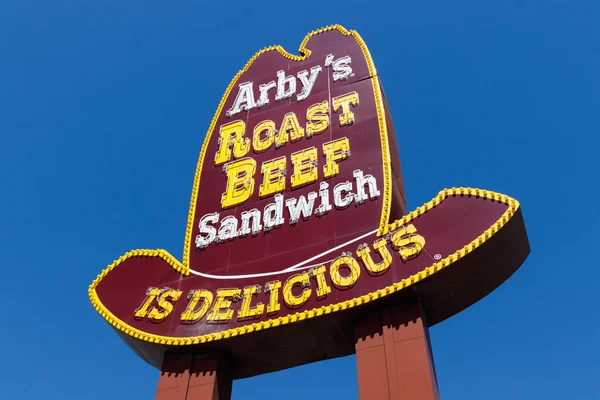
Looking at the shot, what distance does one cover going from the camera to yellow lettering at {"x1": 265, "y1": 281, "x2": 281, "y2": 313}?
13.8 m

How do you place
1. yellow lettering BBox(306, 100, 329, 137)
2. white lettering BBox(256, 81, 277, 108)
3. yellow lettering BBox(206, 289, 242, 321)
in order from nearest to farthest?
yellow lettering BBox(206, 289, 242, 321)
yellow lettering BBox(306, 100, 329, 137)
white lettering BBox(256, 81, 277, 108)

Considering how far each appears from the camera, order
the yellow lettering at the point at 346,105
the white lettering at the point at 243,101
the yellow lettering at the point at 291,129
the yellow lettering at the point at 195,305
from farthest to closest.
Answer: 1. the white lettering at the point at 243,101
2. the yellow lettering at the point at 291,129
3. the yellow lettering at the point at 346,105
4. the yellow lettering at the point at 195,305

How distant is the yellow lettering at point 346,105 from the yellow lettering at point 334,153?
0.67 meters

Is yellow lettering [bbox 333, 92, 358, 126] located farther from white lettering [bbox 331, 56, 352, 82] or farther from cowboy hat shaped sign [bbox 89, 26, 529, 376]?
white lettering [bbox 331, 56, 352, 82]

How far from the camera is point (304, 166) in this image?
17.0 m

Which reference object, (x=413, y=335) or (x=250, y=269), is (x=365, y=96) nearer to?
(x=250, y=269)

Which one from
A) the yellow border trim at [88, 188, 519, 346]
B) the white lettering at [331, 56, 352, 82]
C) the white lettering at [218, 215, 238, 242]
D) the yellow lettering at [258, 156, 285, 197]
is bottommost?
the yellow border trim at [88, 188, 519, 346]

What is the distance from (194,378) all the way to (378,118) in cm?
835

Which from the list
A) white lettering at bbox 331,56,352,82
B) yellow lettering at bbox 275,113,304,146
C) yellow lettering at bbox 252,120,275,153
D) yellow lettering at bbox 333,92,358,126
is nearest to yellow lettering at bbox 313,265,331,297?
Result: yellow lettering at bbox 333,92,358,126

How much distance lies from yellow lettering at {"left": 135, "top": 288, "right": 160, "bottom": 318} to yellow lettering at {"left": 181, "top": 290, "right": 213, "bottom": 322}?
99cm

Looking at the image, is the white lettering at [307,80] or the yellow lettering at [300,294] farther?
the white lettering at [307,80]

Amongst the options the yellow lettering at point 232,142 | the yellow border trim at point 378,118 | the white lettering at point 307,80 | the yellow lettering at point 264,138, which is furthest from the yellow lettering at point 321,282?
the white lettering at point 307,80

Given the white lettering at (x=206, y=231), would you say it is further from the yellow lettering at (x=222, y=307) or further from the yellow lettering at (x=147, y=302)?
the yellow lettering at (x=222, y=307)

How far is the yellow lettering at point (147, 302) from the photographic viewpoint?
14.9 metres
